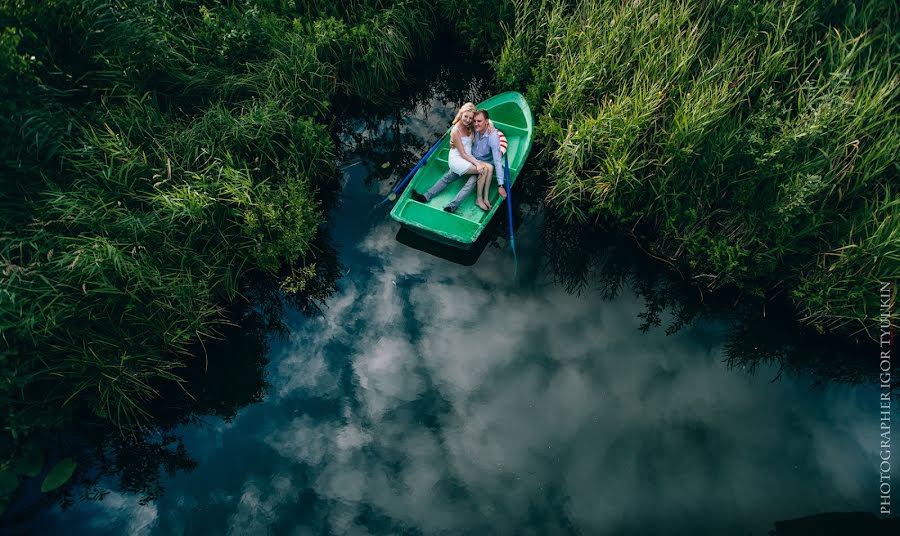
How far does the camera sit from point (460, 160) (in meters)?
6.77

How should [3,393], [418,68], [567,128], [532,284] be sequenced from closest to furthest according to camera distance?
1. [3,393]
2. [532,284]
3. [567,128]
4. [418,68]

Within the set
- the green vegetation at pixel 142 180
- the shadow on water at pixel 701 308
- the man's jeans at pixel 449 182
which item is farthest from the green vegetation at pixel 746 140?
the green vegetation at pixel 142 180

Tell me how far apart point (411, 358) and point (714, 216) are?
13.7 feet

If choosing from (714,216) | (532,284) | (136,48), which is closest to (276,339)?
(532,284)

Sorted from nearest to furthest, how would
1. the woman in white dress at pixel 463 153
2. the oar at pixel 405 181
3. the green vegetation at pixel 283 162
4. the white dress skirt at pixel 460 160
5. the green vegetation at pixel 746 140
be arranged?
the green vegetation at pixel 283 162 < the green vegetation at pixel 746 140 < the woman in white dress at pixel 463 153 < the white dress skirt at pixel 460 160 < the oar at pixel 405 181

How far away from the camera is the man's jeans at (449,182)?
672 cm

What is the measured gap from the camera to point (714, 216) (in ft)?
20.5

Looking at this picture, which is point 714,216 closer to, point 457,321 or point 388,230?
point 457,321

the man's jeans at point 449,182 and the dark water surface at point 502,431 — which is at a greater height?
the man's jeans at point 449,182

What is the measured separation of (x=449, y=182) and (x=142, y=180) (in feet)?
12.3

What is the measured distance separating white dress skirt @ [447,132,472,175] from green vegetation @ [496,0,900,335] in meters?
1.19

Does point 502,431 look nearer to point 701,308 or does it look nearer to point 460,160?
point 701,308

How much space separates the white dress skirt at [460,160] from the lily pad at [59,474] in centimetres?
549

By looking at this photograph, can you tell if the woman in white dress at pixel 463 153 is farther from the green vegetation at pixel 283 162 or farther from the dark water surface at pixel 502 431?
the dark water surface at pixel 502 431
